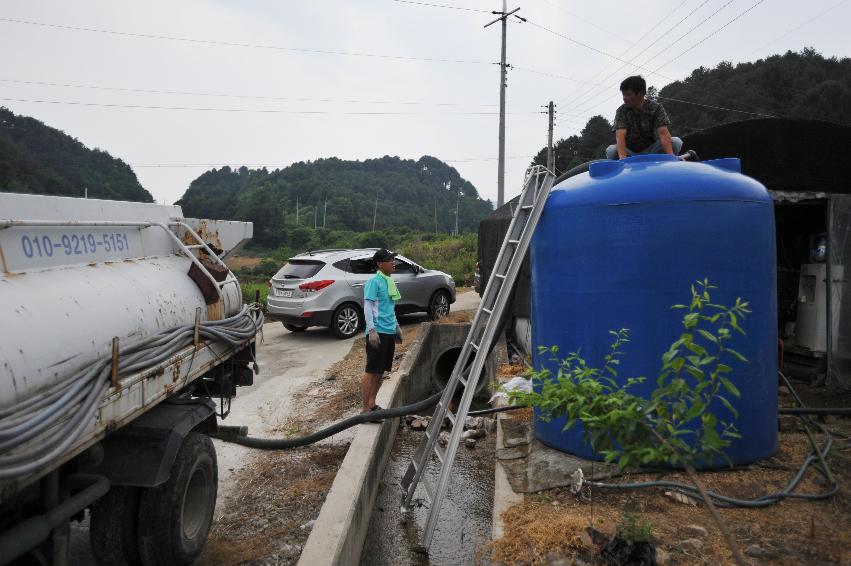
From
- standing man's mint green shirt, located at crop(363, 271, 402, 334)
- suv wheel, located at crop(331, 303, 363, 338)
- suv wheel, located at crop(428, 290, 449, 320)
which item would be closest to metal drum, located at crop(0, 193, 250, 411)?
standing man's mint green shirt, located at crop(363, 271, 402, 334)

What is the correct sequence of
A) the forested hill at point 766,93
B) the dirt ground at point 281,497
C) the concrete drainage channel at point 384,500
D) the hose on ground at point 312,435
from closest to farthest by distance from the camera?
the concrete drainage channel at point 384,500
the dirt ground at point 281,497
the hose on ground at point 312,435
the forested hill at point 766,93

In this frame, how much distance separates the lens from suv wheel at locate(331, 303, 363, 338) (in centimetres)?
1191

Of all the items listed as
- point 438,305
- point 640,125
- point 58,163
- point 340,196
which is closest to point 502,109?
point 438,305

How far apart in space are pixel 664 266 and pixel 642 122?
1.96 m

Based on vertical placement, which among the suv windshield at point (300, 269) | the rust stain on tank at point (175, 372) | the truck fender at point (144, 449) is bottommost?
the truck fender at point (144, 449)

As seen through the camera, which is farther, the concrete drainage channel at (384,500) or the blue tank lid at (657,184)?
the blue tank lid at (657,184)

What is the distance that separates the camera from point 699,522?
3.71 m

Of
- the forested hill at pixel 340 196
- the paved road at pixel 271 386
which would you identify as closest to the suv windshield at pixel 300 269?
the paved road at pixel 271 386

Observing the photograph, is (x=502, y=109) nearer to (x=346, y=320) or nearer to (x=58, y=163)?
(x=346, y=320)

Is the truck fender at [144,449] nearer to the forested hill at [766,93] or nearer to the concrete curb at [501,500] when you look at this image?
the concrete curb at [501,500]

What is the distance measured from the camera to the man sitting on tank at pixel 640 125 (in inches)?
221

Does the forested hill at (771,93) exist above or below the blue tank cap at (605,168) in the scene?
above

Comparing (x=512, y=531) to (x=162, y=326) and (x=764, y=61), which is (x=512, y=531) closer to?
(x=162, y=326)

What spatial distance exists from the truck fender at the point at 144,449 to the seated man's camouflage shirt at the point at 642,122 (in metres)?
4.71
